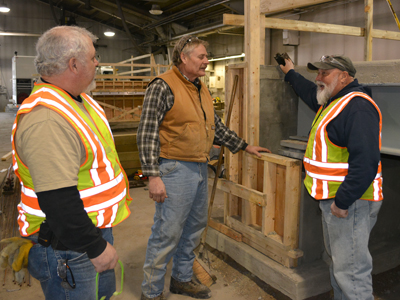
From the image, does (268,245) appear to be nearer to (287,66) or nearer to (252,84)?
(252,84)

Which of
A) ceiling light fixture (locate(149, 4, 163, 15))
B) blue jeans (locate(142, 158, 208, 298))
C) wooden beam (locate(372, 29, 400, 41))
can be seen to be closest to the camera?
blue jeans (locate(142, 158, 208, 298))

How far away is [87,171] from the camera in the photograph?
1698 mm

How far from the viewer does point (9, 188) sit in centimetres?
689

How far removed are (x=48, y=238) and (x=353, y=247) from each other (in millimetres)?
2037

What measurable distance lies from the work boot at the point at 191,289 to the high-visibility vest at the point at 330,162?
145 centimetres

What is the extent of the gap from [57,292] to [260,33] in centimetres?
289

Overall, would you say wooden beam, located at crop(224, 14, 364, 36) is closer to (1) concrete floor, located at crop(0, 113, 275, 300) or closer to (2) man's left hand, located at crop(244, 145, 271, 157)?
(2) man's left hand, located at crop(244, 145, 271, 157)

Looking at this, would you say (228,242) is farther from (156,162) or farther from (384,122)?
(384,122)

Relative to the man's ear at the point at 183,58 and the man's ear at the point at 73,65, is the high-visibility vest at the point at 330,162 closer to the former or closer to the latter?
the man's ear at the point at 183,58

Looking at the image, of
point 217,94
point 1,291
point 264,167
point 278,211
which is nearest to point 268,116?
point 264,167

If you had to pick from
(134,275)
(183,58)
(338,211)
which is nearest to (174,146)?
(183,58)

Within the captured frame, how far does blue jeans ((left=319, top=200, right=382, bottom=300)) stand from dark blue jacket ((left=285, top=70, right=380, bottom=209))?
19 centimetres

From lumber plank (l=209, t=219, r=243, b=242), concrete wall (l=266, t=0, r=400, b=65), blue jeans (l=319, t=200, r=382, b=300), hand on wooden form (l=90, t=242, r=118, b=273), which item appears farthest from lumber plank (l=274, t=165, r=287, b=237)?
concrete wall (l=266, t=0, r=400, b=65)

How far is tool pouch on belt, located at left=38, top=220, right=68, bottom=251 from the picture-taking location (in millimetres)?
1681
